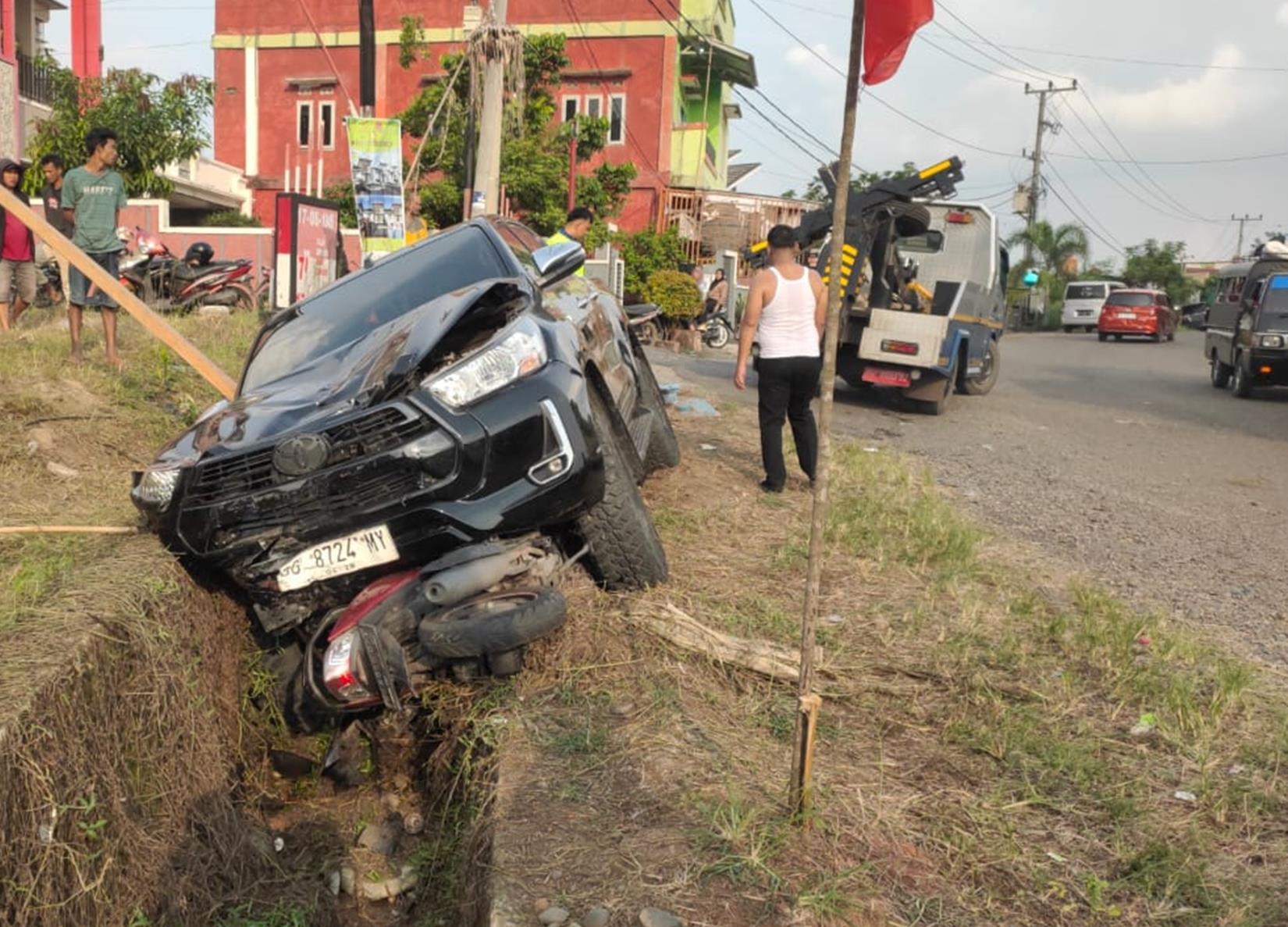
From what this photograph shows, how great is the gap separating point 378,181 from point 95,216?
12.9 feet

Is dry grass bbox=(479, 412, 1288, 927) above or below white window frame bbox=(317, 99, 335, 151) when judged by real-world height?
below

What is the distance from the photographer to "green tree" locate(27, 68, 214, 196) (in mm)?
19656

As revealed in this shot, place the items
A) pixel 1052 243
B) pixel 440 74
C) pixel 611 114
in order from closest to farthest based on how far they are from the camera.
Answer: pixel 611 114, pixel 440 74, pixel 1052 243

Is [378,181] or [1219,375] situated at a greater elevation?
[378,181]

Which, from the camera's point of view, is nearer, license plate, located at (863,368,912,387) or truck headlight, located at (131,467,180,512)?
truck headlight, located at (131,467,180,512)

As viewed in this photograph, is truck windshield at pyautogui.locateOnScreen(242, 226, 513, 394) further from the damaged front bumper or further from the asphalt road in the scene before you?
the asphalt road

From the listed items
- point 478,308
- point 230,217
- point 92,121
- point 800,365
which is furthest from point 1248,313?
point 230,217

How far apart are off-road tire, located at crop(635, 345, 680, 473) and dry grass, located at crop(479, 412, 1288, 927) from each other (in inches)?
80.6

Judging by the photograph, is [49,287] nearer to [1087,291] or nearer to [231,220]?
[231,220]

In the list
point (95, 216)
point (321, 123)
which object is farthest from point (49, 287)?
point (321, 123)

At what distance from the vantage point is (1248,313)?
16.5 m

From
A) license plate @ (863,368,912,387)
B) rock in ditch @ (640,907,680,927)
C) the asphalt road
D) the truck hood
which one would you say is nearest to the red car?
the asphalt road

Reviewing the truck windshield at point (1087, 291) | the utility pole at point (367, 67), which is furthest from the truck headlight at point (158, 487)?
the truck windshield at point (1087, 291)

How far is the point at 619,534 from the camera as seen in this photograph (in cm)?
437
